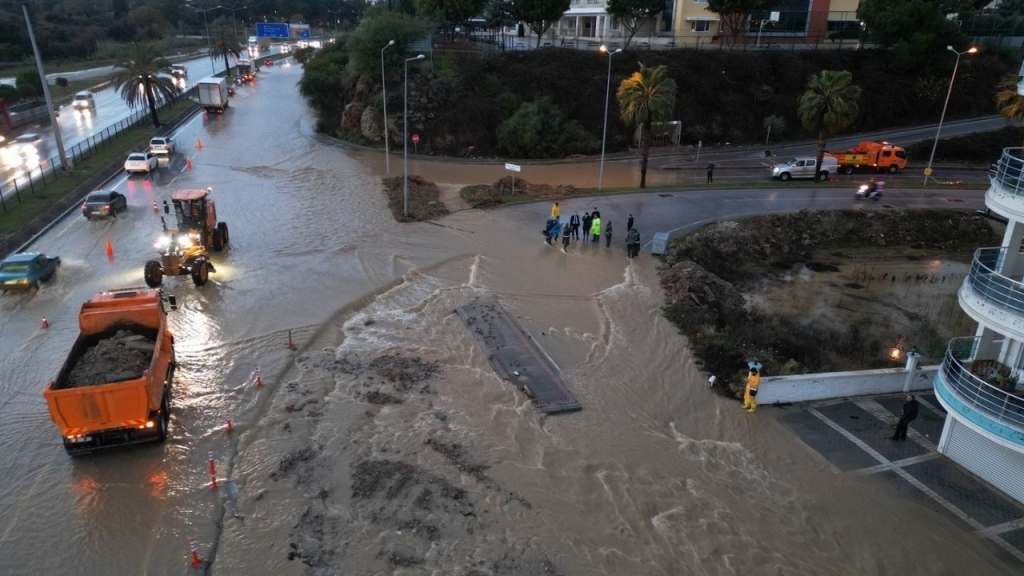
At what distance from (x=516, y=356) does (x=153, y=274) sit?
13.4 meters

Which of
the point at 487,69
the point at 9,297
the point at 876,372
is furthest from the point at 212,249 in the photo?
the point at 487,69

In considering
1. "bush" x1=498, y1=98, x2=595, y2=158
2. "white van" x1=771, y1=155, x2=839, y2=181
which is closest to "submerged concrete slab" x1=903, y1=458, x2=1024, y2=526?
"white van" x1=771, y1=155, x2=839, y2=181

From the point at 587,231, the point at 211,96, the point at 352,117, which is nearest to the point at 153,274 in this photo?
the point at 587,231

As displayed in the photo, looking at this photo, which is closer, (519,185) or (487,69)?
(519,185)

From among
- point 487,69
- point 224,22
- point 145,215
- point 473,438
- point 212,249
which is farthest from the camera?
point 224,22

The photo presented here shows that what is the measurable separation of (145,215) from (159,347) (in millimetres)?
19119

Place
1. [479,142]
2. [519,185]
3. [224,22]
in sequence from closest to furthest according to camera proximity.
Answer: [519,185]
[479,142]
[224,22]

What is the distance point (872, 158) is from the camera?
41.0m

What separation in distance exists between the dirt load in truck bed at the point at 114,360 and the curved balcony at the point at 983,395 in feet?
60.2

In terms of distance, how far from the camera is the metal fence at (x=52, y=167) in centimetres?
3203

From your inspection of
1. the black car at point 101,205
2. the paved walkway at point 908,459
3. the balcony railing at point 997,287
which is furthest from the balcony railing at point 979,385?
the black car at point 101,205

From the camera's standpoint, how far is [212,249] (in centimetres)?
2622

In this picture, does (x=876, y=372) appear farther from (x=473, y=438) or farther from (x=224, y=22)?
(x=224, y=22)

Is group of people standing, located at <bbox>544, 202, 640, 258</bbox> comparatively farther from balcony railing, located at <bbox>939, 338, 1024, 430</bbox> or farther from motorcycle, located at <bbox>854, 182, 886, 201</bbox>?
motorcycle, located at <bbox>854, 182, 886, 201</bbox>
